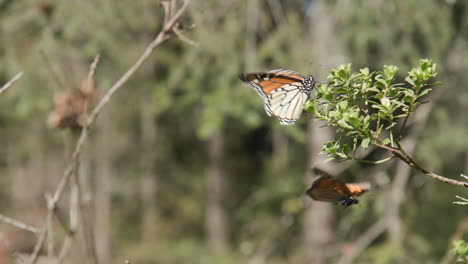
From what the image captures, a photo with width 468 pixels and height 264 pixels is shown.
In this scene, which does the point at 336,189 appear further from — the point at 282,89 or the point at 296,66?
the point at 296,66

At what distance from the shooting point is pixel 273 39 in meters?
3.95

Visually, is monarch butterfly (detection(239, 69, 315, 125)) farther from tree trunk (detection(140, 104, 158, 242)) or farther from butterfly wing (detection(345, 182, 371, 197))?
tree trunk (detection(140, 104, 158, 242))

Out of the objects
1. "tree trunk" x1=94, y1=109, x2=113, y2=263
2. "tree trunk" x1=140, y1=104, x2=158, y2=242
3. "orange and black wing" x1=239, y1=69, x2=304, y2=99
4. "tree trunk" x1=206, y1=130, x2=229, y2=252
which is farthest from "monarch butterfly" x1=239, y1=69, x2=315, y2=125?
"tree trunk" x1=140, y1=104, x2=158, y2=242

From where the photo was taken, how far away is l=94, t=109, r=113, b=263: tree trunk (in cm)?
1157

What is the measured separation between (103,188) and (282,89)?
1133 centimetres

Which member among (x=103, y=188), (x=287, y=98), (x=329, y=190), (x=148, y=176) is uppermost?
(x=287, y=98)

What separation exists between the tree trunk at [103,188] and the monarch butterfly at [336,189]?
409 inches

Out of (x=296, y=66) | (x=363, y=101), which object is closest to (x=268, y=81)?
(x=363, y=101)

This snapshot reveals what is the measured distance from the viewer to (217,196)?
11.0 meters

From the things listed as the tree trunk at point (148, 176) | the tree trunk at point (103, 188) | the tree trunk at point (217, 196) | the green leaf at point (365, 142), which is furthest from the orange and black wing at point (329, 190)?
the tree trunk at point (148, 176)

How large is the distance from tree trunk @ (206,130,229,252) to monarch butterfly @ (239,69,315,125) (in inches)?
344

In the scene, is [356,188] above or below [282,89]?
below

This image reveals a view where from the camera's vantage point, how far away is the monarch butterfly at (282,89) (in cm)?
166

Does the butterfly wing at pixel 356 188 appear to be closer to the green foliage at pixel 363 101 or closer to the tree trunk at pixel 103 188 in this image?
the green foliage at pixel 363 101
